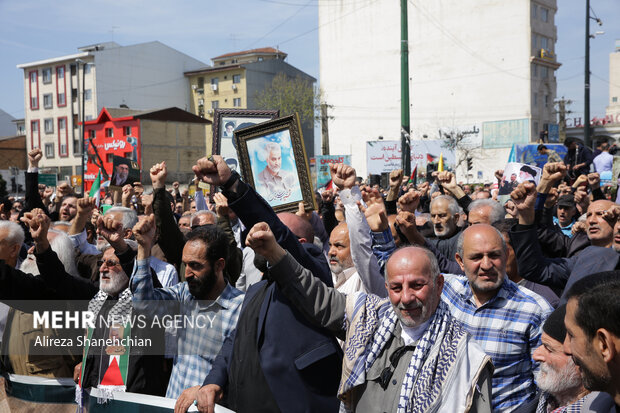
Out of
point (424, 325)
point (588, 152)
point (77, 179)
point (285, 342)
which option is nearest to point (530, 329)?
point (424, 325)

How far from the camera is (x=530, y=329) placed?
3439 mm

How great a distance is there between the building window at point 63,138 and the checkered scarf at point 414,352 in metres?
65.8

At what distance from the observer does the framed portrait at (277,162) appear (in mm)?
5639

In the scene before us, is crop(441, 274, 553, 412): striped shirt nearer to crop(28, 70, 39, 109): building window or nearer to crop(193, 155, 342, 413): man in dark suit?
crop(193, 155, 342, 413): man in dark suit

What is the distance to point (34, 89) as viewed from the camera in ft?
224

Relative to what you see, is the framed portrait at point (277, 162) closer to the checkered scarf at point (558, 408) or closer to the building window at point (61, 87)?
the checkered scarf at point (558, 408)

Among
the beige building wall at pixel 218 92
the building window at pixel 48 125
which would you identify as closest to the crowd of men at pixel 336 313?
the beige building wall at pixel 218 92

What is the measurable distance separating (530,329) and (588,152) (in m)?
11.5

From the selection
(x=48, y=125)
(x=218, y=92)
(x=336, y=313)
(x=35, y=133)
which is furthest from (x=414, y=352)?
(x=35, y=133)

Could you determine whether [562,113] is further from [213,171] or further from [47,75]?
[213,171]

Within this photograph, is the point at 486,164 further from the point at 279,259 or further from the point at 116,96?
the point at 279,259

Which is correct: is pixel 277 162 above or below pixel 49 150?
below

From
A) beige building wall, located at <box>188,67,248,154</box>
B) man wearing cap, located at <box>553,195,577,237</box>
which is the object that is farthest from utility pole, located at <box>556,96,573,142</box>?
man wearing cap, located at <box>553,195,577,237</box>

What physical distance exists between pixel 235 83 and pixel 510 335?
62.5m
